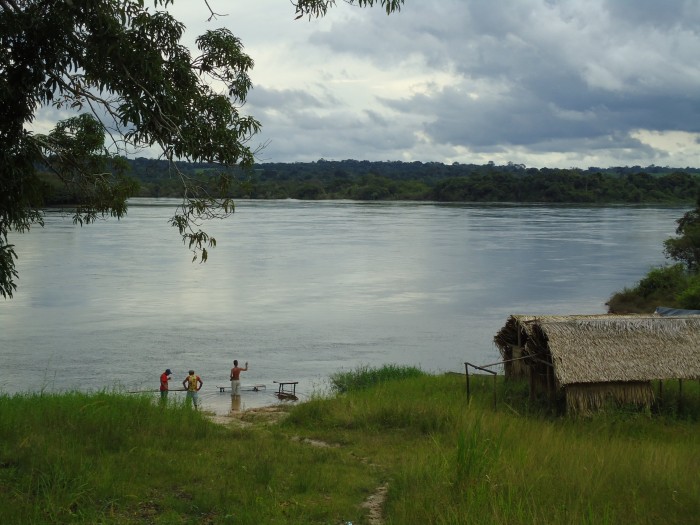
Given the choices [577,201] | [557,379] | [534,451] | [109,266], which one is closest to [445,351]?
[557,379]

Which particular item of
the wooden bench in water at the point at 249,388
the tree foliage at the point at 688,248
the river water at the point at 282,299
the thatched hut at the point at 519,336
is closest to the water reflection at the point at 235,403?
the river water at the point at 282,299

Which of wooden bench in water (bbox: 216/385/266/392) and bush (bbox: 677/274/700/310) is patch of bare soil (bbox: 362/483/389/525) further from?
bush (bbox: 677/274/700/310)

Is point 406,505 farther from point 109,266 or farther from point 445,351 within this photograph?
point 109,266

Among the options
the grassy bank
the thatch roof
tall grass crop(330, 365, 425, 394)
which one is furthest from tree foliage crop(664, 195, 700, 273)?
the grassy bank

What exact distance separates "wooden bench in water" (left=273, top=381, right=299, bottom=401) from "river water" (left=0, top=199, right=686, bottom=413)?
10.4 inches

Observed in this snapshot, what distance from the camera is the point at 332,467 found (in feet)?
30.8

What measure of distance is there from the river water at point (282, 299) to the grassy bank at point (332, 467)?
7.56 metres

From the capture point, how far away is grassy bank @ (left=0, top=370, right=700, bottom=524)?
24.0ft

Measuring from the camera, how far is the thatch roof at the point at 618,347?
14148mm

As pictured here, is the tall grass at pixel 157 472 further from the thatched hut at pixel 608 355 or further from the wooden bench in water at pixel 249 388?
the wooden bench in water at pixel 249 388

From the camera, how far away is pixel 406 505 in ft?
24.6

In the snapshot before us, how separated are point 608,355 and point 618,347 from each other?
312 millimetres

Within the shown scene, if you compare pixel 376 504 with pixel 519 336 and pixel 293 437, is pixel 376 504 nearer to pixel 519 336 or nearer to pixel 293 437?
pixel 293 437

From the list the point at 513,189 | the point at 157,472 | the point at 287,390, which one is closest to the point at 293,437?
the point at 157,472
